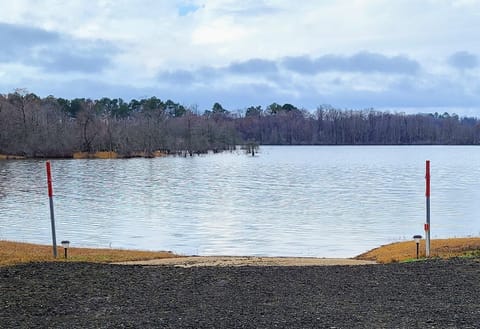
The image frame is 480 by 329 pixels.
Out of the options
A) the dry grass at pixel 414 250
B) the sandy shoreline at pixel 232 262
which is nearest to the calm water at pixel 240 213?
the dry grass at pixel 414 250

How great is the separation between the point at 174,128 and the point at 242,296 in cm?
11391

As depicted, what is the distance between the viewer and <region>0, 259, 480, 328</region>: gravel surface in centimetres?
660

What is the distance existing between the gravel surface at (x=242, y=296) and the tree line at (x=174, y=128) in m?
94.5

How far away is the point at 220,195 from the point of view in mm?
39625

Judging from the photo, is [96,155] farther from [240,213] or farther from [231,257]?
[231,257]

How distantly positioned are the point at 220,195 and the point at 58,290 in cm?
3139

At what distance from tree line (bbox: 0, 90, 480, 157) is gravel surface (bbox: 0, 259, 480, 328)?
94463mm

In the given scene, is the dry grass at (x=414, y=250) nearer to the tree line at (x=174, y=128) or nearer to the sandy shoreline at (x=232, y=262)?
the sandy shoreline at (x=232, y=262)

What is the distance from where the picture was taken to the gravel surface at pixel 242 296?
6.60 metres

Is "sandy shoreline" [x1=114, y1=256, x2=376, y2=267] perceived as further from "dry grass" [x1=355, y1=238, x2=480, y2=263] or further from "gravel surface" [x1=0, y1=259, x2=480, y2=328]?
"gravel surface" [x1=0, y1=259, x2=480, y2=328]

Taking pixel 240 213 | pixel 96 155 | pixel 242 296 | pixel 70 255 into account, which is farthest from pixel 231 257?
pixel 96 155

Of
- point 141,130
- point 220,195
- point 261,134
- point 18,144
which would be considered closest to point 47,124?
point 18,144

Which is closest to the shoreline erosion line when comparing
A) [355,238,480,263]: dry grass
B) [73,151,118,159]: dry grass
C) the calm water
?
[355,238,480,263]: dry grass

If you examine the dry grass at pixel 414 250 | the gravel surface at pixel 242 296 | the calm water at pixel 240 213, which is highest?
the gravel surface at pixel 242 296
